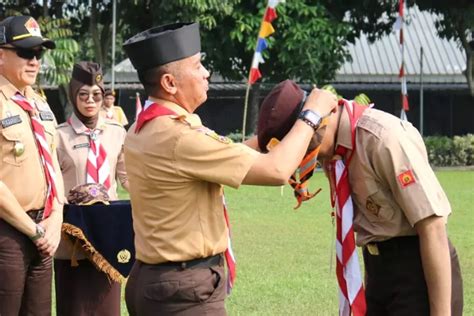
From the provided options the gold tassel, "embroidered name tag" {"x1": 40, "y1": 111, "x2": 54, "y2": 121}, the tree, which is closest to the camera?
"embroidered name tag" {"x1": 40, "y1": 111, "x2": 54, "y2": 121}

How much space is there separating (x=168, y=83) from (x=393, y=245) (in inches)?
41.4

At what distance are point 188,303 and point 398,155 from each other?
94 centimetres

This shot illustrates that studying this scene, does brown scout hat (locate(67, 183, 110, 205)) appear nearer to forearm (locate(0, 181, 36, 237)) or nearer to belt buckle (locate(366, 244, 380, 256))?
forearm (locate(0, 181, 36, 237))

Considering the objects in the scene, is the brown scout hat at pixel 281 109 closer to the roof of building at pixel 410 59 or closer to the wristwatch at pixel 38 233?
the wristwatch at pixel 38 233

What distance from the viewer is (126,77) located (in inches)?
947

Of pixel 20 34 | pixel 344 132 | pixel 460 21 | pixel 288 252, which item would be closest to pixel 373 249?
pixel 344 132

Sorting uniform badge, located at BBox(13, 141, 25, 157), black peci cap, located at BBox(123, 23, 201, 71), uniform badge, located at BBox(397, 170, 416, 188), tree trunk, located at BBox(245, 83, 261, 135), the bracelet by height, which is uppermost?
black peci cap, located at BBox(123, 23, 201, 71)

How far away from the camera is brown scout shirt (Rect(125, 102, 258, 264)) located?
310cm

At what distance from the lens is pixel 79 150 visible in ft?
18.1

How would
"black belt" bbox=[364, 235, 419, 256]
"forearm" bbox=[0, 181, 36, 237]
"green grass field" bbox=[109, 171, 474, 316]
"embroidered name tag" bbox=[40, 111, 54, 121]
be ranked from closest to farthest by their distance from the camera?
"black belt" bbox=[364, 235, 419, 256]
"forearm" bbox=[0, 181, 36, 237]
"embroidered name tag" bbox=[40, 111, 54, 121]
"green grass field" bbox=[109, 171, 474, 316]

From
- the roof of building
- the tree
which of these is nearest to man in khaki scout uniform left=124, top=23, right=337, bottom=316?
the tree

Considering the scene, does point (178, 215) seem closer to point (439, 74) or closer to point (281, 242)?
point (281, 242)

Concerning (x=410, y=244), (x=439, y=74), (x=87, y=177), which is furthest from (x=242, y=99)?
(x=410, y=244)

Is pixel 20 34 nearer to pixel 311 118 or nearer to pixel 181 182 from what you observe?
pixel 181 182
